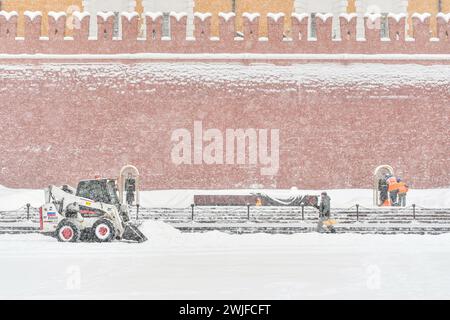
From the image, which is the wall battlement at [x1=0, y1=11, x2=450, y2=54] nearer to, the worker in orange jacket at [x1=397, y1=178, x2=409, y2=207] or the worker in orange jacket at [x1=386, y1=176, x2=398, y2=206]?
the worker in orange jacket at [x1=386, y1=176, x2=398, y2=206]

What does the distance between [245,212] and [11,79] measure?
22.2 ft

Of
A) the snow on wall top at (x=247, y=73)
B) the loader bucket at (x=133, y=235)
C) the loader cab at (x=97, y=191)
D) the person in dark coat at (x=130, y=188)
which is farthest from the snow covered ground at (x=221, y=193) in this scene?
the loader bucket at (x=133, y=235)

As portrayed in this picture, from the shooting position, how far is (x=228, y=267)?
8.22 m

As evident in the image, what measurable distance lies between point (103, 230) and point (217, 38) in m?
6.98

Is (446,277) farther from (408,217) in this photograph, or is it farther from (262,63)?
(262,63)

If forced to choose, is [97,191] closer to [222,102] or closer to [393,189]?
[222,102]

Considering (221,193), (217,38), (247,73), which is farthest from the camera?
(217,38)

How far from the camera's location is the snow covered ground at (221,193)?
49.3 ft

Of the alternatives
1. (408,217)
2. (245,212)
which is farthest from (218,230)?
(408,217)

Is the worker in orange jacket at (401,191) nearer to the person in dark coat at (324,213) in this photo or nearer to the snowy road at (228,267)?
the snowy road at (228,267)

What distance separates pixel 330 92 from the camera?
16.3 meters

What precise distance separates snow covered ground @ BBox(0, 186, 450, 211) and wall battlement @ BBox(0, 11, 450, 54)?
340cm

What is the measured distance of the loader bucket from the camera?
11.3m

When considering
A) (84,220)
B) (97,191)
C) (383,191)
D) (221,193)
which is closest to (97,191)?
(97,191)
